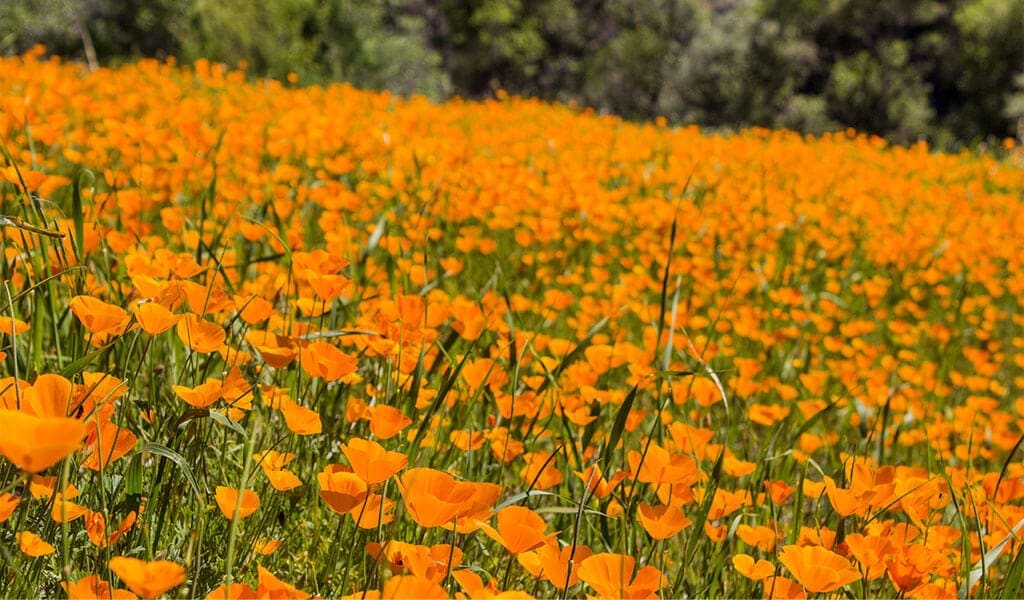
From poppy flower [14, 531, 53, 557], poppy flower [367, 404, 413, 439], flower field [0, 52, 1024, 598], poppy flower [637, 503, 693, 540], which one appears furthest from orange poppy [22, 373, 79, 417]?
poppy flower [637, 503, 693, 540]

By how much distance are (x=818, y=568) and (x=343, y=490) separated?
0.55m

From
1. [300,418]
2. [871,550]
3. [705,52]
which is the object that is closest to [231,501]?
[300,418]

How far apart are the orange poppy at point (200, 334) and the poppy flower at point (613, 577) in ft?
1.83

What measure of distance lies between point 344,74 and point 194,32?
2.32 metres

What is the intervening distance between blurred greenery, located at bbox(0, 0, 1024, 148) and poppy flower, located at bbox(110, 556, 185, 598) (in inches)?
455

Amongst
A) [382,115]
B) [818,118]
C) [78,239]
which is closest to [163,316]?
[78,239]

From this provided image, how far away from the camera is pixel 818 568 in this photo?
3.06ft

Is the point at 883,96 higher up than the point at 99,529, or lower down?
lower down

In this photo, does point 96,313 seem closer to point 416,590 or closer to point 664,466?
point 416,590

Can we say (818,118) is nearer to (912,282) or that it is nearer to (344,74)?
(344,74)

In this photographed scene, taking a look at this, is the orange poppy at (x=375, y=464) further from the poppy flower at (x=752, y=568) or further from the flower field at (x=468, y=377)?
the poppy flower at (x=752, y=568)

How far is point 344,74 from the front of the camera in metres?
12.5

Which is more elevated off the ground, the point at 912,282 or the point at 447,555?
the point at 447,555

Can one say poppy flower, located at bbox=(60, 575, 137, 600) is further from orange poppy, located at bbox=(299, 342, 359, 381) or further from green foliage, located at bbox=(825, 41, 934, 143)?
green foliage, located at bbox=(825, 41, 934, 143)
